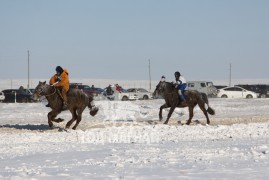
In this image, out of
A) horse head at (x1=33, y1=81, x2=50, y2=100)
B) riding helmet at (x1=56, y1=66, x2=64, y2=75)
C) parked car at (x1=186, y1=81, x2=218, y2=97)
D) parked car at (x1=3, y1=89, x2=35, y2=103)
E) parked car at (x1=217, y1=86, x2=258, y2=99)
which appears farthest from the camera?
parked car at (x1=217, y1=86, x2=258, y2=99)

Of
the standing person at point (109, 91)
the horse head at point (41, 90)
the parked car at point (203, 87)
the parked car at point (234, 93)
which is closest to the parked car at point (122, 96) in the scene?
the standing person at point (109, 91)

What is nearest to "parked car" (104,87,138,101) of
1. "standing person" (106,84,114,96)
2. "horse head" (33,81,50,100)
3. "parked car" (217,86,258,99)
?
"standing person" (106,84,114,96)

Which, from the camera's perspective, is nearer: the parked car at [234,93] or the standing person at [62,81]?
the standing person at [62,81]

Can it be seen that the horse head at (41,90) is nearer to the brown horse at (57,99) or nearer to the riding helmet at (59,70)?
the brown horse at (57,99)

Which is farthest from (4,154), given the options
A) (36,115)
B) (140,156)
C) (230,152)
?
(36,115)

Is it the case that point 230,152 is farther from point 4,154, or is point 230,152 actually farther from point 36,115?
point 36,115

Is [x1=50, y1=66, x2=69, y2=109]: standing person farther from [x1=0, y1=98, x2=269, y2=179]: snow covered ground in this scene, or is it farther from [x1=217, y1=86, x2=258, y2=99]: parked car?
[x1=217, y1=86, x2=258, y2=99]: parked car

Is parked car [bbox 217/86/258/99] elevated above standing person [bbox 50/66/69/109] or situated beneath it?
situated beneath

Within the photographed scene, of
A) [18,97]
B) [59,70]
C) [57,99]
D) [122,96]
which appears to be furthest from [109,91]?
[57,99]

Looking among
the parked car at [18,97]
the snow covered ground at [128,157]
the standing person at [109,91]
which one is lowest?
the snow covered ground at [128,157]

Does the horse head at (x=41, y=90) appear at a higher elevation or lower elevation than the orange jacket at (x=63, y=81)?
lower

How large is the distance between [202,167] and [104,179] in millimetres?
1787

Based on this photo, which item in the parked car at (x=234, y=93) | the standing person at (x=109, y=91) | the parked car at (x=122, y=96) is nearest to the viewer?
the standing person at (x=109, y=91)

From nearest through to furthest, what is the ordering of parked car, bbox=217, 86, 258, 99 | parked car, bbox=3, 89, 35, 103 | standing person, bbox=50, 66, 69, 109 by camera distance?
1. standing person, bbox=50, 66, 69, 109
2. parked car, bbox=3, 89, 35, 103
3. parked car, bbox=217, 86, 258, 99
